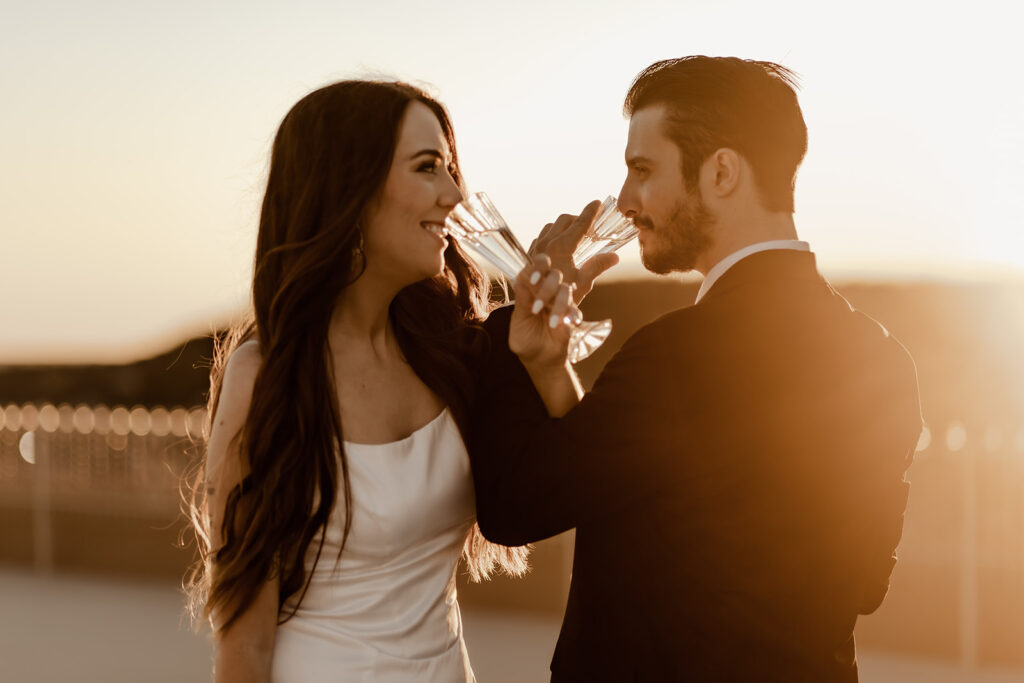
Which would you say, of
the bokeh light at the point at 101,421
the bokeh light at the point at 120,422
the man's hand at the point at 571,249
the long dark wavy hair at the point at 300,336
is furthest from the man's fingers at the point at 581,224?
the bokeh light at the point at 101,421

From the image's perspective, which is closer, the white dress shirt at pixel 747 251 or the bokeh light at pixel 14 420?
the white dress shirt at pixel 747 251

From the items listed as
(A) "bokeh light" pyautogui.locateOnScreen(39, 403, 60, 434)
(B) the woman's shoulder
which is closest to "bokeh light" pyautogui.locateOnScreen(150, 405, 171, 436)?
(A) "bokeh light" pyautogui.locateOnScreen(39, 403, 60, 434)

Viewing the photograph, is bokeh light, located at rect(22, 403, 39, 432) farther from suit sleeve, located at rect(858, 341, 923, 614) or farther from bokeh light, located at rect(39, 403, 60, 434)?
suit sleeve, located at rect(858, 341, 923, 614)

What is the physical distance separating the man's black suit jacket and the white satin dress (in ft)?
0.76

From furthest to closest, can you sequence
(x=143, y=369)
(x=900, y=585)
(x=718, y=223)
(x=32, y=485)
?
1. (x=143, y=369)
2. (x=32, y=485)
3. (x=900, y=585)
4. (x=718, y=223)

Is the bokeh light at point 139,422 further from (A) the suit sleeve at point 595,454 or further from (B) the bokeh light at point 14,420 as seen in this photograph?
(A) the suit sleeve at point 595,454

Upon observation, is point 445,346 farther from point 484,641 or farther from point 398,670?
point 484,641

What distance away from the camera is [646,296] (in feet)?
61.1

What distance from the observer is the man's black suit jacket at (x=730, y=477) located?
2.66m

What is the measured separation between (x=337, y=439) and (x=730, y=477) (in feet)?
3.07

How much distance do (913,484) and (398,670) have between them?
→ 6149mm

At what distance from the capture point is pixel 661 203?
3.01m

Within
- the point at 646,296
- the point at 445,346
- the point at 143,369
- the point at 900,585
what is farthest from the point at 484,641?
the point at 143,369

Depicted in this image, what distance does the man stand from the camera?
2666 mm
